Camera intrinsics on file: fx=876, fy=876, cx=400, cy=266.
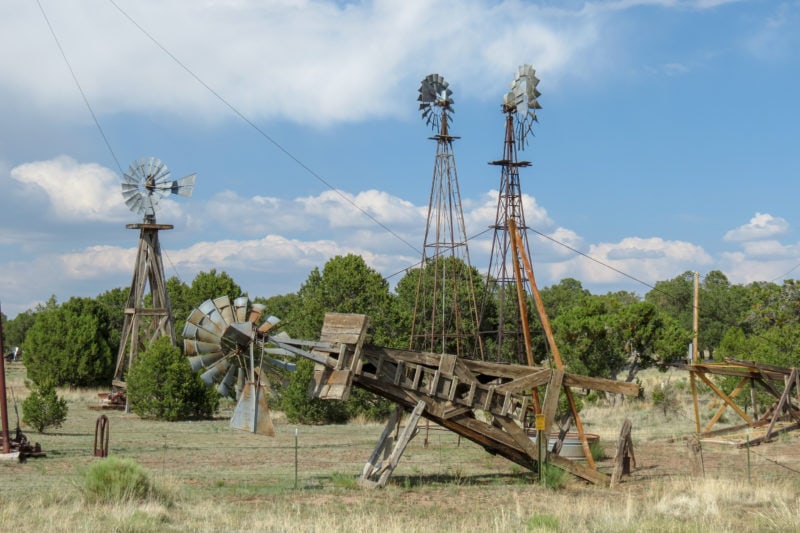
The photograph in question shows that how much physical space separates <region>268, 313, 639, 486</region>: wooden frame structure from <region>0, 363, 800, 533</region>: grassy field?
791 millimetres

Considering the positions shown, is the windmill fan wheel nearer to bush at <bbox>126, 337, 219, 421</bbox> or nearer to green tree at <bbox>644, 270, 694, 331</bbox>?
bush at <bbox>126, 337, 219, 421</bbox>

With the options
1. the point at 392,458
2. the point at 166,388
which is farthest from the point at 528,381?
the point at 166,388

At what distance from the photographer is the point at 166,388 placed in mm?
40938

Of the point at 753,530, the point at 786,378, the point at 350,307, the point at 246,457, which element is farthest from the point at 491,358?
the point at 753,530

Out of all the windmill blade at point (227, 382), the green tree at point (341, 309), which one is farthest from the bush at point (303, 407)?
the windmill blade at point (227, 382)

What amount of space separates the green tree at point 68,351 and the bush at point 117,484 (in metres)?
44.4

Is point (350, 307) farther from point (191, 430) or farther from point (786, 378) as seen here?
point (786, 378)

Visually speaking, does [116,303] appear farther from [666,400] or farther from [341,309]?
[666,400]

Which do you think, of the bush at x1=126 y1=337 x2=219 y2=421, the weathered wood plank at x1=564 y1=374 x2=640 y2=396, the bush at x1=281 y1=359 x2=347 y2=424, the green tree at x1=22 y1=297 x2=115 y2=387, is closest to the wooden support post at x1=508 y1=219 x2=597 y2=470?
the weathered wood plank at x1=564 y1=374 x2=640 y2=396

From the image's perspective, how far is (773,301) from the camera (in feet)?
154

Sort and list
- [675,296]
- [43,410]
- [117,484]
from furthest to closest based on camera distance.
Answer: [675,296] < [43,410] < [117,484]

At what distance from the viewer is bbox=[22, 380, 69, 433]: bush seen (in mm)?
31469

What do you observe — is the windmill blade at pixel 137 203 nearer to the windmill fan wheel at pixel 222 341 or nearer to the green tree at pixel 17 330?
the windmill fan wheel at pixel 222 341

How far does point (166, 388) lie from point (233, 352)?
25257 millimetres
